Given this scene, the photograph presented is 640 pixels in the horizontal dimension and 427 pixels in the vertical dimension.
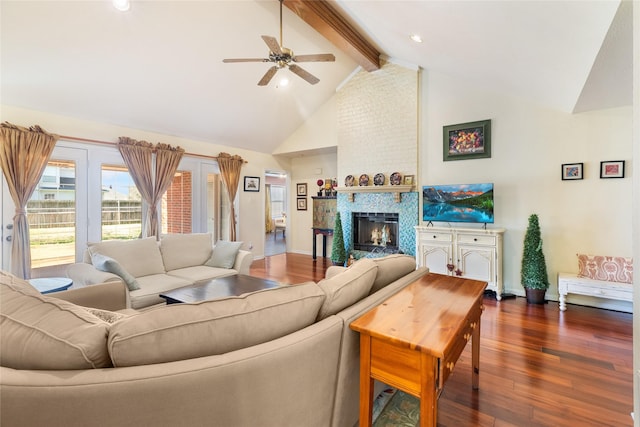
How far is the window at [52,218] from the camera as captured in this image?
3.69 metres

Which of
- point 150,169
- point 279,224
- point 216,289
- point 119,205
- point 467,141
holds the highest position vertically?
point 467,141

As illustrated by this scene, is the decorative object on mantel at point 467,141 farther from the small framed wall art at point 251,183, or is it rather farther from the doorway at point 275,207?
the doorway at point 275,207

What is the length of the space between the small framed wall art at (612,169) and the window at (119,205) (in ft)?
21.4

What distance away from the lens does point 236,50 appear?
4.07 metres

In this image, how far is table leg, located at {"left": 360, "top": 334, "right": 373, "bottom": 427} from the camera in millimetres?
1265

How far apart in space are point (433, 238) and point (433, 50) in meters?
2.60

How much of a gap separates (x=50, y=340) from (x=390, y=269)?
1.70 m

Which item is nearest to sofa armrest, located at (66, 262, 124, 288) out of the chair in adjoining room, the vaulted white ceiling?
the vaulted white ceiling

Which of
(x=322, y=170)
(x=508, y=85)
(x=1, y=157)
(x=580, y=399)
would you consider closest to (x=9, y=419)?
(x=580, y=399)

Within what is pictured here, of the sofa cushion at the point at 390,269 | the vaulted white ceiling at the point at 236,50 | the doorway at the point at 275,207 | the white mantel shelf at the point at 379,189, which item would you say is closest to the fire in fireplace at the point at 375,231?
the white mantel shelf at the point at 379,189

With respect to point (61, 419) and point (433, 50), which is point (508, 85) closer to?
point (433, 50)

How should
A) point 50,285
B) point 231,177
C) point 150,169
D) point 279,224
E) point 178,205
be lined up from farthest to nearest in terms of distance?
point 279,224
point 231,177
point 178,205
point 150,169
point 50,285

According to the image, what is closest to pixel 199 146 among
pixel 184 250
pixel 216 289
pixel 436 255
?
pixel 184 250

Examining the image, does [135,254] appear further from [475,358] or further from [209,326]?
[475,358]
